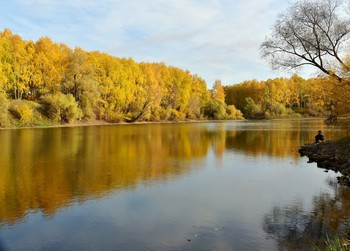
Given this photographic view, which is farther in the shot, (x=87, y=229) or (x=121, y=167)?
(x=121, y=167)

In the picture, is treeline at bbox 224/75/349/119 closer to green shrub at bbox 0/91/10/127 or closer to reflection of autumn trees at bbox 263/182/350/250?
green shrub at bbox 0/91/10/127

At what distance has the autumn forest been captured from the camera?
201 ft

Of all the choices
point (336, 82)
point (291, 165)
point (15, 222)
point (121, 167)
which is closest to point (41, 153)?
A: point (121, 167)

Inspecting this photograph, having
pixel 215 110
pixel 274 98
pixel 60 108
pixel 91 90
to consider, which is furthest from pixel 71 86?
pixel 274 98

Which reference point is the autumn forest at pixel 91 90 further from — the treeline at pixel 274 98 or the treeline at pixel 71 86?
the treeline at pixel 274 98

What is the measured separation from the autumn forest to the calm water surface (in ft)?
39.1

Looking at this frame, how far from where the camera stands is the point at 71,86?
68.1 meters

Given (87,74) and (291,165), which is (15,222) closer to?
(291,165)

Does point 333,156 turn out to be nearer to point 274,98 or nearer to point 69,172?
point 69,172

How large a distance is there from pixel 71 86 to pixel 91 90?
419 cm

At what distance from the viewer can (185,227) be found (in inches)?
386

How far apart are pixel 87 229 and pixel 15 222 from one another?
7.63 feet

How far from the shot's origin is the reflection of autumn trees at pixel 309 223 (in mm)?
8774

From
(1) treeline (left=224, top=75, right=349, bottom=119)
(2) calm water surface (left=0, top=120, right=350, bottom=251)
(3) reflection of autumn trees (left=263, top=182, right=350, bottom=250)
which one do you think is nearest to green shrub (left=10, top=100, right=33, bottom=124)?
(2) calm water surface (left=0, top=120, right=350, bottom=251)
